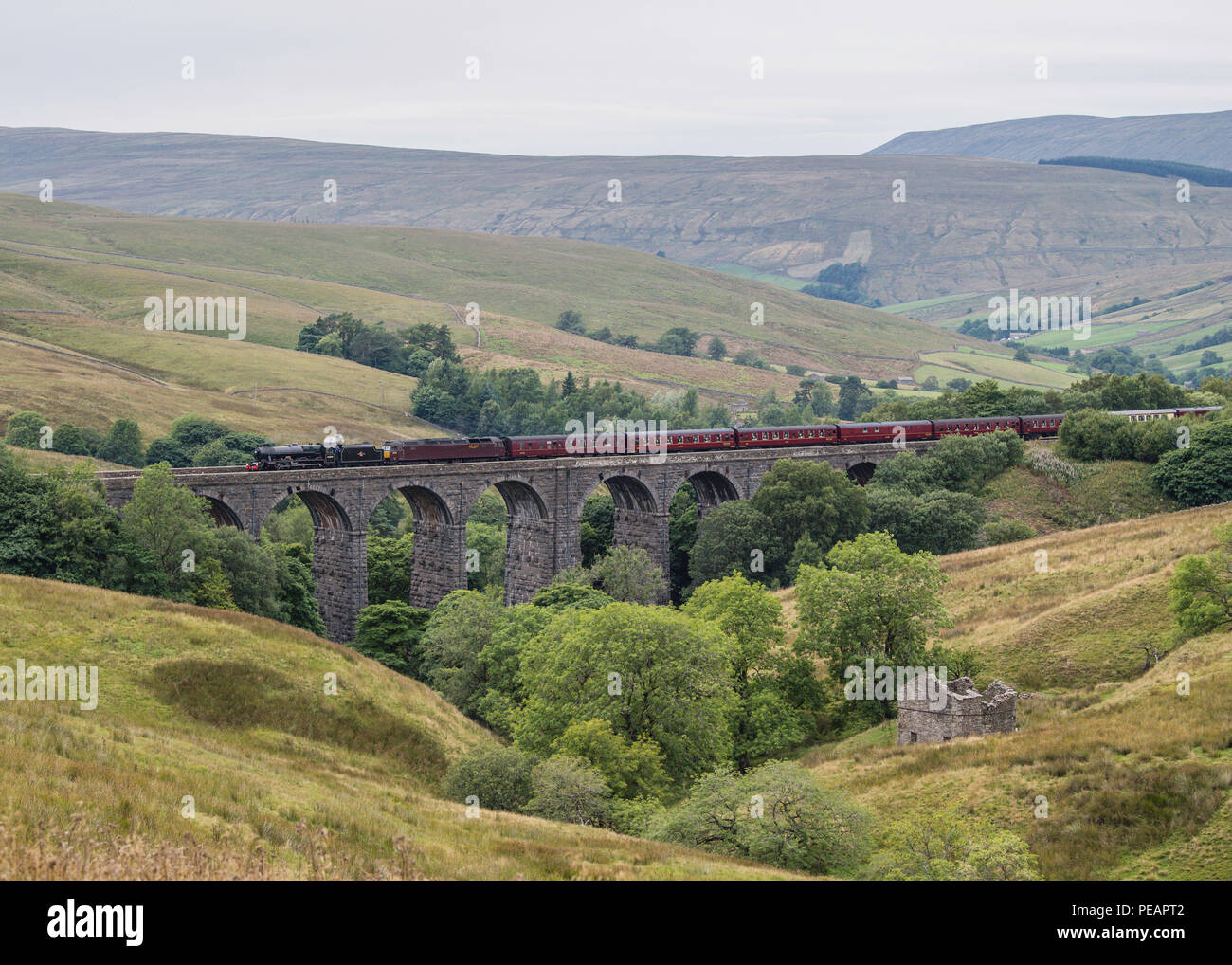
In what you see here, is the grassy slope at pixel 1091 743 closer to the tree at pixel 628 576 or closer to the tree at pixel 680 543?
the tree at pixel 628 576

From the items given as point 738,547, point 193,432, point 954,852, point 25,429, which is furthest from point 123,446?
point 954,852

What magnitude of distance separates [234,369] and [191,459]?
48252mm

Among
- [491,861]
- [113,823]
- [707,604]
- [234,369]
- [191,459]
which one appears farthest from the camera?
[234,369]

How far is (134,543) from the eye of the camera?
58.2 m

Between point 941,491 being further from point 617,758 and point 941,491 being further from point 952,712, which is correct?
point 617,758

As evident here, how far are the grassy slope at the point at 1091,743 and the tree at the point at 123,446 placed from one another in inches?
3490

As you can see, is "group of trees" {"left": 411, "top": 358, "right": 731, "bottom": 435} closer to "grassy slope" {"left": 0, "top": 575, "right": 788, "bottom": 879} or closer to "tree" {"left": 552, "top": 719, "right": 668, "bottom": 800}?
"grassy slope" {"left": 0, "top": 575, "right": 788, "bottom": 879}

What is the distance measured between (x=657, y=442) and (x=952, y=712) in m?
54.8

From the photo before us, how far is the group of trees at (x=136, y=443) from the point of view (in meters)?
115

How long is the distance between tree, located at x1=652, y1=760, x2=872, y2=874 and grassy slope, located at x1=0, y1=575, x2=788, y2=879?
2.71 meters

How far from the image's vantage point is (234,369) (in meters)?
166
